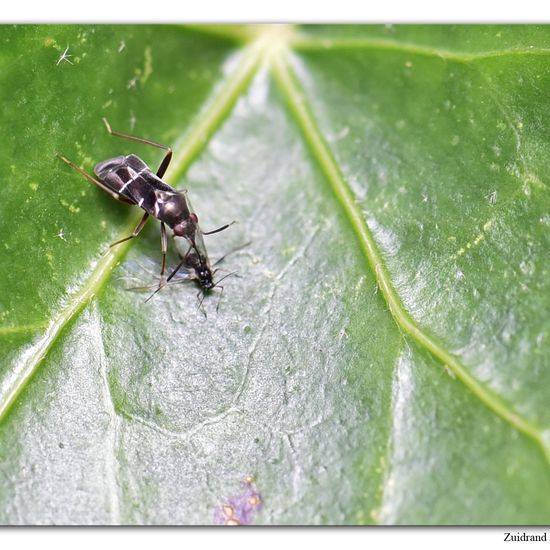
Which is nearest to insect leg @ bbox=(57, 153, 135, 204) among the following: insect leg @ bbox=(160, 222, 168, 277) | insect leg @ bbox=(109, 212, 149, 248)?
insect leg @ bbox=(109, 212, 149, 248)

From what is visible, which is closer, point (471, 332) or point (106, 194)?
point (471, 332)

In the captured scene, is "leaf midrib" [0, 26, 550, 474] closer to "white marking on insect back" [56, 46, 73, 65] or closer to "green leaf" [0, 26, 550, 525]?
"green leaf" [0, 26, 550, 525]

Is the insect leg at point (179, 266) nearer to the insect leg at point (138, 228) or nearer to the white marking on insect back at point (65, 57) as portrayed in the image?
the insect leg at point (138, 228)

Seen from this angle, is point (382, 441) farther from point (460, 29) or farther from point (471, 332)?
point (460, 29)

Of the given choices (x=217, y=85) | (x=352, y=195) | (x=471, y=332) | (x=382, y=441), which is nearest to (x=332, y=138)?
(x=352, y=195)

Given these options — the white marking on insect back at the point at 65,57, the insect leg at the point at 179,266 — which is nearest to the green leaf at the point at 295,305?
the white marking on insect back at the point at 65,57
